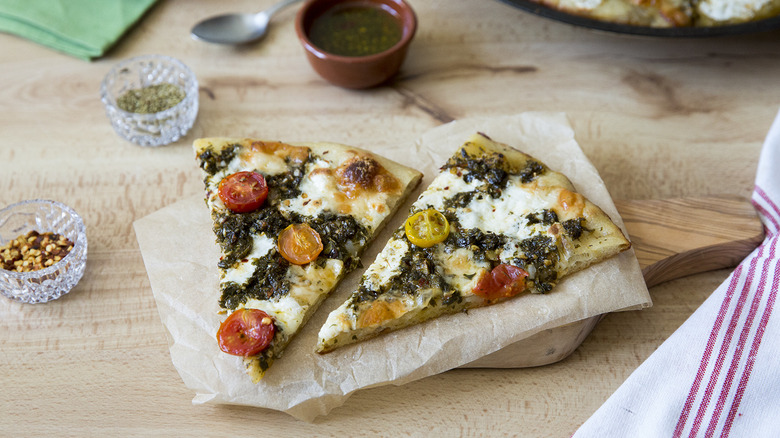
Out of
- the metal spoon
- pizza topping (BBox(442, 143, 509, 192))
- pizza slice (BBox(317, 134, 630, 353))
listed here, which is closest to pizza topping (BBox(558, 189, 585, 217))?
pizza slice (BBox(317, 134, 630, 353))

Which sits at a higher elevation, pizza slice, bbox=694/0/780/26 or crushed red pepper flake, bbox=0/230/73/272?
pizza slice, bbox=694/0/780/26

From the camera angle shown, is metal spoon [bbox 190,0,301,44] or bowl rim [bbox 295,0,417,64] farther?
metal spoon [bbox 190,0,301,44]

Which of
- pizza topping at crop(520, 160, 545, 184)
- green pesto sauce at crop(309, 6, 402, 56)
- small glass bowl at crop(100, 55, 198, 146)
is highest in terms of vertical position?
pizza topping at crop(520, 160, 545, 184)

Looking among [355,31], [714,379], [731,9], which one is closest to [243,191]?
[355,31]

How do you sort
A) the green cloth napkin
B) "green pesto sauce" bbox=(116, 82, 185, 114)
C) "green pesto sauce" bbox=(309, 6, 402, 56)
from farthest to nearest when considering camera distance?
the green cloth napkin, "green pesto sauce" bbox=(309, 6, 402, 56), "green pesto sauce" bbox=(116, 82, 185, 114)

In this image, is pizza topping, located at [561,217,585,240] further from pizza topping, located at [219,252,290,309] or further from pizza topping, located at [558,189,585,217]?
pizza topping, located at [219,252,290,309]

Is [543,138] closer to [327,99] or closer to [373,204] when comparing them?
[373,204]
